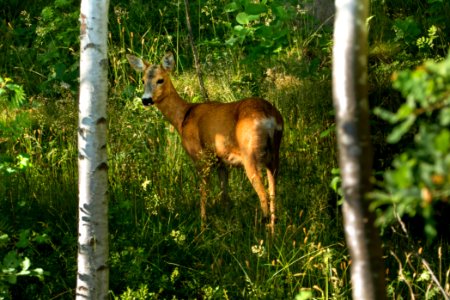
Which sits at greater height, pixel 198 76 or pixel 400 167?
pixel 198 76

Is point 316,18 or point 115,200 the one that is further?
point 316,18

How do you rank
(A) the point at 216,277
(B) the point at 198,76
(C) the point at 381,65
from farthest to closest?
1. (B) the point at 198,76
2. (C) the point at 381,65
3. (A) the point at 216,277

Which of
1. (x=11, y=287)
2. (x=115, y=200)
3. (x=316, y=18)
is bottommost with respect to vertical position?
(x=11, y=287)

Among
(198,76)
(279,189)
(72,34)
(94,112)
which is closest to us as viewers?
(94,112)

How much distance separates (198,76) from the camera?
9.10 m

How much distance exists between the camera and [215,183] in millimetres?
7754

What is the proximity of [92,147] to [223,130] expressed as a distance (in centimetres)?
238

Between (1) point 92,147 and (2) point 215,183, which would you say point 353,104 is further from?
(2) point 215,183

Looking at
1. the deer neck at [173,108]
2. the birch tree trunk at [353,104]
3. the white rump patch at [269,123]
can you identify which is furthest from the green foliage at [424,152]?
the deer neck at [173,108]

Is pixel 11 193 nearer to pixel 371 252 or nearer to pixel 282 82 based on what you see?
pixel 282 82

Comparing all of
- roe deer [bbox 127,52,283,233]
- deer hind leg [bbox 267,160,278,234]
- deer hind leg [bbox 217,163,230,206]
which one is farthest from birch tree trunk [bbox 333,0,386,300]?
deer hind leg [bbox 217,163,230,206]

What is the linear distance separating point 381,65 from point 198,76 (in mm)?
1854

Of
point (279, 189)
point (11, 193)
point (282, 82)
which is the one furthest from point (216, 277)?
point (282, 82)

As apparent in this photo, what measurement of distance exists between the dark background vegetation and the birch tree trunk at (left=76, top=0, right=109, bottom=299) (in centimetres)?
29
